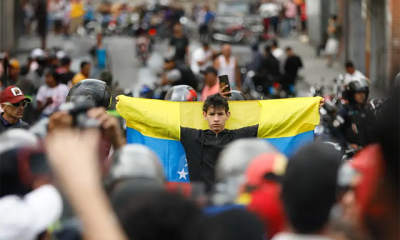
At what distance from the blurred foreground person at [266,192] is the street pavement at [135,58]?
1919cm

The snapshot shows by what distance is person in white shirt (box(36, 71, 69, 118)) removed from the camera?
13422 mm

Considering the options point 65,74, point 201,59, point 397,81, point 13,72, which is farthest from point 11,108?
point 201,59

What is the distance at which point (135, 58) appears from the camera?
101 feet

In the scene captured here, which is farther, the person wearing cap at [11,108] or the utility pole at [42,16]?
the utility pole at [42,16]

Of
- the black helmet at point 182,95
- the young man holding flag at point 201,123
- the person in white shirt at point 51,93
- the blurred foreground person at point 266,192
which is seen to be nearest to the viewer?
the blurred foreground person at point 266,192

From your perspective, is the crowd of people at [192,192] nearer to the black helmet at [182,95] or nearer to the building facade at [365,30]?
the black helmet at [182,95]

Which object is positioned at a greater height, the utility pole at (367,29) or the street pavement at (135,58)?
the utility pole at (367,29)

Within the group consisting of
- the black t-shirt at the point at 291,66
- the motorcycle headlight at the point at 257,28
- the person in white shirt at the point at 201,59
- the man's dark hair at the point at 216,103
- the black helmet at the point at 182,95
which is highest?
the man's dark hair at the point at 216,103

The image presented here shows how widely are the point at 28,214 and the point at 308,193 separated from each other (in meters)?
1.47

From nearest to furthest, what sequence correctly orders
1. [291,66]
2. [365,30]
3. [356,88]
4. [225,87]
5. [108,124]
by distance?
[108,124] → [225,87] → [356,88] → [291,66] → [365,30]

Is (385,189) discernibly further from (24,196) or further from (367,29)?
(367,29)

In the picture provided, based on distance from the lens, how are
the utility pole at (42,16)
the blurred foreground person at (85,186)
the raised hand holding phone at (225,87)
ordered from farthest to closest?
the utility pole at (42,16) → the raised hand holding phone at (225,87) → the blurred foreground person at (85,186)

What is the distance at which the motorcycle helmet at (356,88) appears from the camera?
1141 cm

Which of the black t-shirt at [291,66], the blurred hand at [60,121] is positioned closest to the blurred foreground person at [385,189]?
the blurred hand at [60,121]
